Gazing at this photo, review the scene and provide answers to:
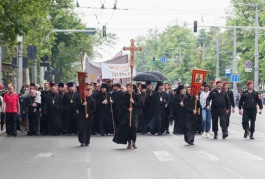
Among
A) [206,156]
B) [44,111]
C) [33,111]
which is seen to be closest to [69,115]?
[44,111]

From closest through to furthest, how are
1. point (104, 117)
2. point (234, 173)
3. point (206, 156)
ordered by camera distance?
point (234, 173) < point (206, 156) < point (104, 117)

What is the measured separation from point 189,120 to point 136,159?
4.74 metres

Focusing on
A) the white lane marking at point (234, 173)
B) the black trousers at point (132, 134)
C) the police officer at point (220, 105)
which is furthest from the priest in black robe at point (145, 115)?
the white lane marking at point (234, 173)

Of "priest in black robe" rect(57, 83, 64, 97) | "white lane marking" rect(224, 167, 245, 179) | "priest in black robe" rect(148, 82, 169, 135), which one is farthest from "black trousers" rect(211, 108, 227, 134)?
"white lane marking" rect(224, 167, 245, 179)

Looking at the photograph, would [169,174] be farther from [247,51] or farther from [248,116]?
[247,51]

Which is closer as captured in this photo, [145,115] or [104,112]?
[104,112]

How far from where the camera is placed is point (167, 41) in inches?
6122

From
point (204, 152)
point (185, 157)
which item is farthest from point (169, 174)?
point (204, 152)

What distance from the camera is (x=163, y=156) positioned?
18797 mm

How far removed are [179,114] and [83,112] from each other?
251 inches

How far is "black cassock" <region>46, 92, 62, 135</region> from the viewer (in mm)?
28641

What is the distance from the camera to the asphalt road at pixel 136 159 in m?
15.0

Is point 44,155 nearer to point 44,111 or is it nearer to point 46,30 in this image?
point 44,111

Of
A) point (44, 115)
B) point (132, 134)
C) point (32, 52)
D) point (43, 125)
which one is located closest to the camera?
point (132, 134)
